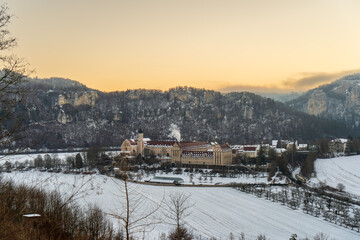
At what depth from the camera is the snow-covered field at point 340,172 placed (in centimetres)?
3347

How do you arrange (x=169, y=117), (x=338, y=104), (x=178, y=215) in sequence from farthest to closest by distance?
(x=338, y=104)
(x=169, y=117)
(x=178, y=215)

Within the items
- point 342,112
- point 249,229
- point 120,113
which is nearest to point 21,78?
point 249,229

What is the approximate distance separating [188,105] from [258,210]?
9681 centimetres

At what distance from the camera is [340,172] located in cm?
3919

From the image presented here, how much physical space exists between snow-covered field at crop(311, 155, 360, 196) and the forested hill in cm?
4019

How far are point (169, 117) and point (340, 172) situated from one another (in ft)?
261

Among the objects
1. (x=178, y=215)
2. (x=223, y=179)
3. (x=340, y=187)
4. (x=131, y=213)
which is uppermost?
(x=131, y=213)

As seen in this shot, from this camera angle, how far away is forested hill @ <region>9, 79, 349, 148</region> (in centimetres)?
9459

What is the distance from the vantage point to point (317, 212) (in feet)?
75.6

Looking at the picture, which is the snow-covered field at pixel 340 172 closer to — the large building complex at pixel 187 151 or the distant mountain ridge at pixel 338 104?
the large building complex at pixel 187 151

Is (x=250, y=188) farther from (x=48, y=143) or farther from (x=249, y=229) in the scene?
(x=48, y=143)

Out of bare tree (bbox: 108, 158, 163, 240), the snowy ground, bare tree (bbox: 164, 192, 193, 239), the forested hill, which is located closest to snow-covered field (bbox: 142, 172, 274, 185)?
the snowy ground

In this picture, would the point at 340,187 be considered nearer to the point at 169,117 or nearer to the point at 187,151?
the point at 187,151

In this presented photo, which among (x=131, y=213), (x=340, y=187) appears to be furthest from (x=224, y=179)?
(x=131, y=213)
